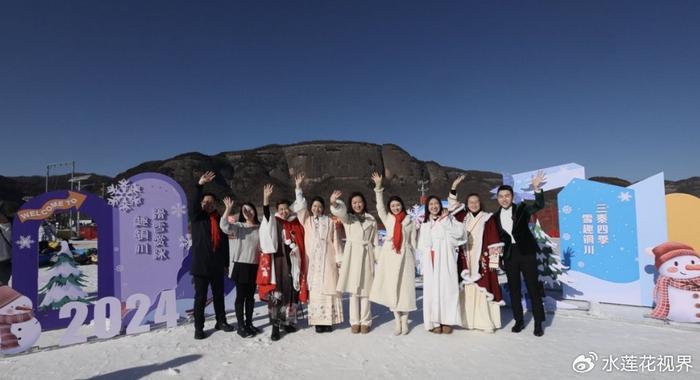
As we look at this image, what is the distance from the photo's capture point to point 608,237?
5152 mm

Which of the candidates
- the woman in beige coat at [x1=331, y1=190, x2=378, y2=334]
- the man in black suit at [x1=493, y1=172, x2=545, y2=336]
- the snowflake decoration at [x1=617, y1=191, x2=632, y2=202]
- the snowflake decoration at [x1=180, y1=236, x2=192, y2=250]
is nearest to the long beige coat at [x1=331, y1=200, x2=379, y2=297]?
the woman in beige coat at [x1=331, y1=190, x2=378, y2=334]

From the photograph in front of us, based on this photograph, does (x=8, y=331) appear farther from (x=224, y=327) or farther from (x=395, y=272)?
(x=395, y=272)

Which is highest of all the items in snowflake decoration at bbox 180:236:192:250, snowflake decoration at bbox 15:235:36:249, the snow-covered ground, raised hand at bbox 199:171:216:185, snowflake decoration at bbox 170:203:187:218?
raised hand at bbox 199:171:216:185

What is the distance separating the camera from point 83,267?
11922 mm

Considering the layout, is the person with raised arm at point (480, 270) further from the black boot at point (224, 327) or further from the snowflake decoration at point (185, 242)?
the snowflake decoration at point (185, 242)

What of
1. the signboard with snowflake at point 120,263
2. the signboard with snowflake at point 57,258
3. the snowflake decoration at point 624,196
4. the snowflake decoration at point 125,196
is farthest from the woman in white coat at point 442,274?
the signboard with snowflake at point 57,258

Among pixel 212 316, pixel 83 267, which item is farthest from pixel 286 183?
pixel 212 316

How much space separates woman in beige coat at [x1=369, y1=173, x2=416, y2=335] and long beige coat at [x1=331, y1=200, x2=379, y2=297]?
0.11 metres

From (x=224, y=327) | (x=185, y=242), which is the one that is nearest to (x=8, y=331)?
(x=185, y=242)

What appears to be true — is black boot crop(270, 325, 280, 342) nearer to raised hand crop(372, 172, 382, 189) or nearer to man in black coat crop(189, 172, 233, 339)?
man in black coat crop(189, 172, 233, 339)

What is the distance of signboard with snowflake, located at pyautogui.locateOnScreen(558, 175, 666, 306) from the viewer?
4.96 metres

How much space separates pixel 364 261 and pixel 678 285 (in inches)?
143

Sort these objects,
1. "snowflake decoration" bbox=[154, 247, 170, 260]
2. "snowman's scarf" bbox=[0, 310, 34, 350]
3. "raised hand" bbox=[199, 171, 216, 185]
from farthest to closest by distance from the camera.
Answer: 1. "snowflake decoration" bbox=[154, 247, 170, 260]
2. "raised hand" bbox=[199, 171, 216, 185]
3. "snowman's scarf" bbox=[0, 310, 34, 350]

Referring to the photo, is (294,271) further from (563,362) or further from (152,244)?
(563,362)
